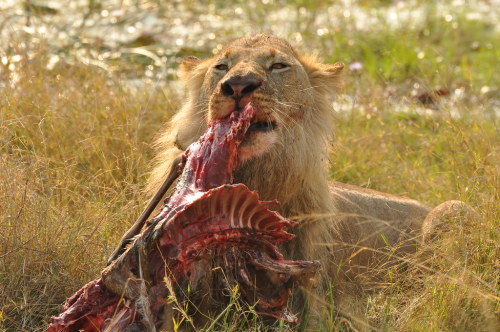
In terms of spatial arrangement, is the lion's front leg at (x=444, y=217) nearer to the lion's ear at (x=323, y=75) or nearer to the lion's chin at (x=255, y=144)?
the lion's ear at (x=323, y=75)

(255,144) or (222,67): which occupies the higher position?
(222,67)

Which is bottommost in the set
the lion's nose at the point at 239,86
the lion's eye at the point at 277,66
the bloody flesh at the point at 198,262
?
the bloody flesh at the point at 198,262

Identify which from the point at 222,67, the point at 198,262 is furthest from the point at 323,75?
the point at 198,262

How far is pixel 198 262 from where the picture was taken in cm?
292

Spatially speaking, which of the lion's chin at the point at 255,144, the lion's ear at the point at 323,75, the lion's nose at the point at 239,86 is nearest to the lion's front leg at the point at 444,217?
the lion's ear at the point at 323,75

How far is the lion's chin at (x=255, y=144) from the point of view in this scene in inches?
132

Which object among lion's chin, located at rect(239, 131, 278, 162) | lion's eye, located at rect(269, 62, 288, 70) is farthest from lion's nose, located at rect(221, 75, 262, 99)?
lion's eye, located at rect(269, 62, 288, 70)

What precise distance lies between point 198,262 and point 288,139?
0.88 metres

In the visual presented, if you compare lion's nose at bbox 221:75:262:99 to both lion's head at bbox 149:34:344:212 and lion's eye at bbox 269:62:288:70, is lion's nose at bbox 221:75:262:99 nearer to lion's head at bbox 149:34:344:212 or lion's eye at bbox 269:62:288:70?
lion's head at bbox 149:34:344:212

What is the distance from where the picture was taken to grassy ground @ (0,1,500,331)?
3.28 meters

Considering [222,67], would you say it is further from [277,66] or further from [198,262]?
Answer: [198,262]

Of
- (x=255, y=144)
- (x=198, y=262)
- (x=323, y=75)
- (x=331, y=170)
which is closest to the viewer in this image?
(x=198, y=262)

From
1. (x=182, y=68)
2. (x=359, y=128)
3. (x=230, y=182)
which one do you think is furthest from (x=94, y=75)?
(x=230, y=182)

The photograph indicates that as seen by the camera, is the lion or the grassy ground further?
the lion
